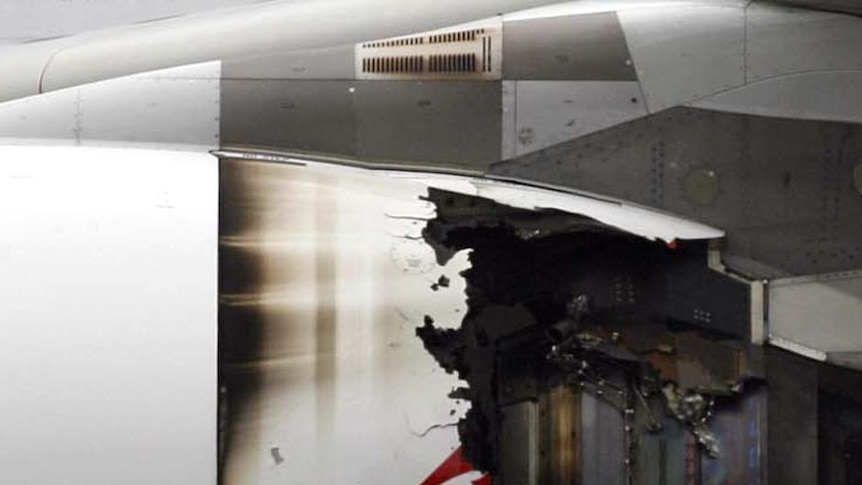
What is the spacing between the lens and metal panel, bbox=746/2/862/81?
3.11m

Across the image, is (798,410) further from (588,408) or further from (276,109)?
(276,109)

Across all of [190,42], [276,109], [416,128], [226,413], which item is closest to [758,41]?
[416,128]

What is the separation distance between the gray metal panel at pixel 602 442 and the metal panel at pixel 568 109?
952mm

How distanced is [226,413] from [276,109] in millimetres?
1183

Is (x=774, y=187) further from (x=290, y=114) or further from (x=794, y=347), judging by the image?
(x=290, y=114)

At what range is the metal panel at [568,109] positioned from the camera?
3.20m

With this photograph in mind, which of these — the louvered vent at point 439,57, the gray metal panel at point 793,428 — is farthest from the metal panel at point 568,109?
the gray metal panel at point 793,428

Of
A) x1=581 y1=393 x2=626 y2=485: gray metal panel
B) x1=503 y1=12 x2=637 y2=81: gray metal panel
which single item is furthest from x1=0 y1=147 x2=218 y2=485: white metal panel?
x1=503 y1=12 x2=637 y2=81: gray metal panel

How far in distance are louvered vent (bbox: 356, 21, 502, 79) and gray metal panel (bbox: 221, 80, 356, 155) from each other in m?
0.15

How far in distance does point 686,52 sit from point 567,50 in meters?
0.43

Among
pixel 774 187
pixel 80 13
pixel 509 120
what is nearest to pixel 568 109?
pixel 509 120

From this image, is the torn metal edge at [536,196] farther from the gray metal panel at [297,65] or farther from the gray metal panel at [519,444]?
the gray metal panel at [519,444]

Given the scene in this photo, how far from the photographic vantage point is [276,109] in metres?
3.23

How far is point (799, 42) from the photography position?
3139 mm
